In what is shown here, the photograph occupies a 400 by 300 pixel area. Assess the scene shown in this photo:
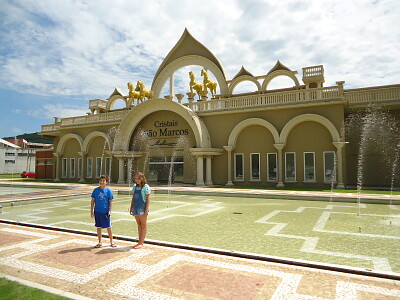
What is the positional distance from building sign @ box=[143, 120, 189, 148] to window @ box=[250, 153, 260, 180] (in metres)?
6.20

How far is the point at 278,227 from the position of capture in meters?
8.58

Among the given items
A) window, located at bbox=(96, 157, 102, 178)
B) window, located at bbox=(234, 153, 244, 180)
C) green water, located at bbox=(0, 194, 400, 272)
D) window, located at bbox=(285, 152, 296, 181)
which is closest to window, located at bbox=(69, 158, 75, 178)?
window, located at bbox=(96, 157, 102, 178)

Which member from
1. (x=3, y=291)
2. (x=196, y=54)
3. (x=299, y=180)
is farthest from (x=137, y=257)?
(x=196, y=54)

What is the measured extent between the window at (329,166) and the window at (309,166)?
790 mm

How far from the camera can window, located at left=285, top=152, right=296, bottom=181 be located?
21219mm

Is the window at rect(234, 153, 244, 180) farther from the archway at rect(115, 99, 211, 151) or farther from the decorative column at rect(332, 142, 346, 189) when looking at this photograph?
the decorative column at rect(332, 142, 346, 189)

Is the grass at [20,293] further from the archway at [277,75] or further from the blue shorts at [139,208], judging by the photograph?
the archway at [277,75]

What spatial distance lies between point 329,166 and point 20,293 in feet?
64.2

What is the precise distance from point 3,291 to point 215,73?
25.6 metres

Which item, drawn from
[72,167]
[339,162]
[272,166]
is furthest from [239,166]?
[72,167]

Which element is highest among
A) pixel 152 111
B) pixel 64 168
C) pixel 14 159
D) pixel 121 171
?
pixel 152 111

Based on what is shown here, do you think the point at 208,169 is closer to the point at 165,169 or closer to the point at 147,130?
the point at 165,169

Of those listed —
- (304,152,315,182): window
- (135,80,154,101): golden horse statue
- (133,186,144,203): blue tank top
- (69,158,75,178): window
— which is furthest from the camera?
(69,158,75,178): window

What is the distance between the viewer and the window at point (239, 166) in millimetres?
23078
